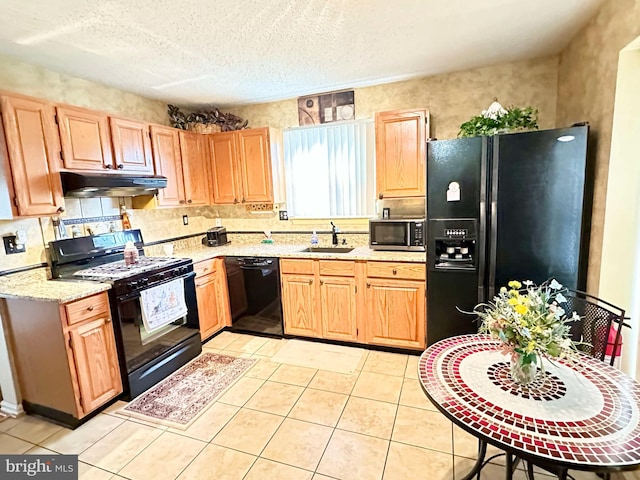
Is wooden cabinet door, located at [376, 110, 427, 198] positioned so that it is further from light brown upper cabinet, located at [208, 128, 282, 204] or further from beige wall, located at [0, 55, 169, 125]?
beige wall, located at [0, 55, 169, 125]

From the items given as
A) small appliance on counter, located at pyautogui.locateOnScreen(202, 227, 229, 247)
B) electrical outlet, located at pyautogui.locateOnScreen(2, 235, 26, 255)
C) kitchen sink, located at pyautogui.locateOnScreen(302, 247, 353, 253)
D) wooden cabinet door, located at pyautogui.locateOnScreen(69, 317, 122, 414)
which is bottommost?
wooden cabinet door, located at pyautogui.locateOnScreen(69, 317, 122, 414)

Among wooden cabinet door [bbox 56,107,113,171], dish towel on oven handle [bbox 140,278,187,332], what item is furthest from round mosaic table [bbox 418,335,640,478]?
wooden cabinet door [bbox 56,107,113,171]

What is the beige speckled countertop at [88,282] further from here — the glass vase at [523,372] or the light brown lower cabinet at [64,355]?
the glass vase at [523,372]

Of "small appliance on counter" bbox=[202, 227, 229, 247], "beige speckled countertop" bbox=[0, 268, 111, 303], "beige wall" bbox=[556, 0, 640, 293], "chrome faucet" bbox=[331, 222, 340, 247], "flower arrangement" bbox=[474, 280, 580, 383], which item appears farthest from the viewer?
"small appliance on counter" bbox=[202, 227, 229, 247]

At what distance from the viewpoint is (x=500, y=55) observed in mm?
2783

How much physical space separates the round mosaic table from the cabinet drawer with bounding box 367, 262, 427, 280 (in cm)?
Answer: 131

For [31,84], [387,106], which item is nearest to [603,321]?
[387,106]

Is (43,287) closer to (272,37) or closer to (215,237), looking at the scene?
(215,237)

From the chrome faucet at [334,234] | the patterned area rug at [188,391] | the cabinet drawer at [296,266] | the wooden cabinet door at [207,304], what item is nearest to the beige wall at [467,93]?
the chrome faucet at [334,234]

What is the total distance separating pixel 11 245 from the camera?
7.80 ft

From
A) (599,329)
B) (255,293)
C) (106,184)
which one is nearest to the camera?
(599,329)

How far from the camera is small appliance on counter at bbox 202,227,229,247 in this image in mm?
3912

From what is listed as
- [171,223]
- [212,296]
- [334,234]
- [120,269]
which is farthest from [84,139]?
[334,234]

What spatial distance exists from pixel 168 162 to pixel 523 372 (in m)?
3.36
